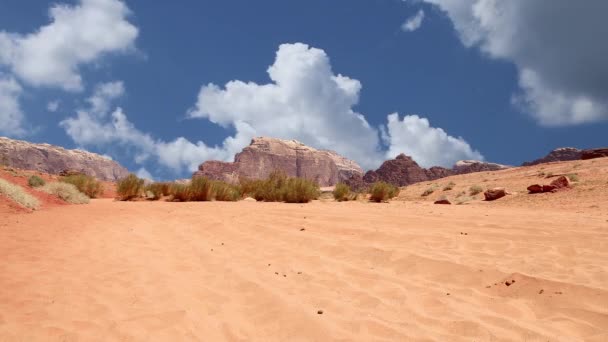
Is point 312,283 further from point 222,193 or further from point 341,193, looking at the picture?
point 341,193

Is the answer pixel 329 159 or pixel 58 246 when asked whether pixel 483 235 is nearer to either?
pixel 58 246

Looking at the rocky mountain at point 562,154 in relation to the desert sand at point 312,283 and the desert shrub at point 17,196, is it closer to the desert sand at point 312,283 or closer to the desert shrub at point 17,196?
the desert sand at point 312,283

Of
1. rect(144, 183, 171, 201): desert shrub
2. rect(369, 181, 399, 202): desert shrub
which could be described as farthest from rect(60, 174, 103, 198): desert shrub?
rect(369, 181, 399, 202): desert shrub

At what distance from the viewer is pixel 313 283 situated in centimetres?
471

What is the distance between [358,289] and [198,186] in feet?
43.9

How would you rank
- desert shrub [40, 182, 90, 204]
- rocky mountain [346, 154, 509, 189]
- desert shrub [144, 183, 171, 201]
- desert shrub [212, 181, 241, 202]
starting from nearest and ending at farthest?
1. desert shrub [40, 182, 90, 204]
2. desert shrub [212, 181, 241, 202]
3. desert shrub [144, 183, 171, 201]
4. rocky mountain [346, 154, 509, 189]

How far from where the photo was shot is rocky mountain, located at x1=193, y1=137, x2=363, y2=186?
123375 mm

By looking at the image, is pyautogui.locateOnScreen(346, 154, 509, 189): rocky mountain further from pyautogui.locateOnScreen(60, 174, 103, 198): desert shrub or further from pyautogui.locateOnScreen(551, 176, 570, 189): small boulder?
pyautogui.locateOnScreen(551, 176, 570, 189): small boulder

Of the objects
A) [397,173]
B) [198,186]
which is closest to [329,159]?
[397,173]

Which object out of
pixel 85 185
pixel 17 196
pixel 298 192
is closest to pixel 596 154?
pixel 298 192

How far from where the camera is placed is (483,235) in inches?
285

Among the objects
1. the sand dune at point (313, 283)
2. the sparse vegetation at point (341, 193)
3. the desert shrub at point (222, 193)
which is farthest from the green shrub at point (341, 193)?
the sand dune at point (313, 283)

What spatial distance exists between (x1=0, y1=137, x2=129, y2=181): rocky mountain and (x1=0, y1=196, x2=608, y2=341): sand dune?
92.4 metres

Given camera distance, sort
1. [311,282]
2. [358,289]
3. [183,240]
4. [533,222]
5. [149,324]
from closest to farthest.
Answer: [149,324] < [358,289] < [311,282] < [183,240] < [533,222]
